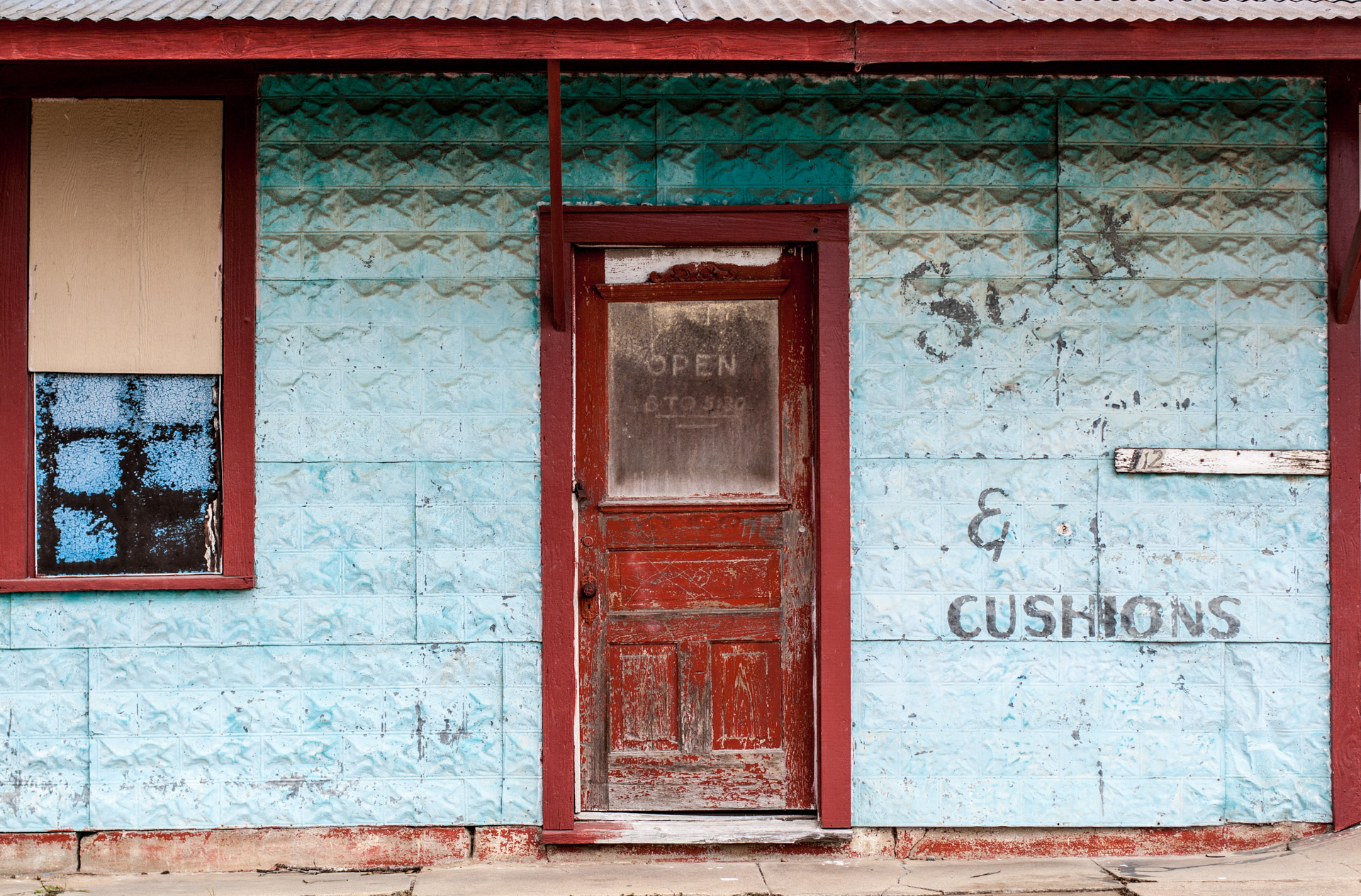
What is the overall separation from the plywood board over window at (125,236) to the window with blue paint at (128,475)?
108mm

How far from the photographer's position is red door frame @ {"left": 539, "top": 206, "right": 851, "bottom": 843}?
418cm

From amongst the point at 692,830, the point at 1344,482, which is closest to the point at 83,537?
the point at 692,830

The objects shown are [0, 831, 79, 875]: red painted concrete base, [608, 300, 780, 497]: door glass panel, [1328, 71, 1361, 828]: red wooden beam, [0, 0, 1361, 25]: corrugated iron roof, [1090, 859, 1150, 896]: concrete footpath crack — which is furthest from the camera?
[608, 300, 780, 497]: door glass panel

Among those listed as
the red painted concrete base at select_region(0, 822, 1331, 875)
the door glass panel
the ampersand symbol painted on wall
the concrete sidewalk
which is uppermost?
the door glass panel

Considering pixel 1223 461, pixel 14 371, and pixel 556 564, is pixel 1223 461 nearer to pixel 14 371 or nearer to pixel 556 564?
pixel 556 564

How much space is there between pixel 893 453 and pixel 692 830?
1784 mm

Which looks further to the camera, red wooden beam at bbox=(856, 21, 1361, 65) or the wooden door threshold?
the wooden door threshold

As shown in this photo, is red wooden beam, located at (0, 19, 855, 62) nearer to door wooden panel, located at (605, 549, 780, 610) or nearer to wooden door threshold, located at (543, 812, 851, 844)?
door wooden panel, located at (605, 549, 780, 610)

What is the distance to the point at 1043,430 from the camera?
4262 mm

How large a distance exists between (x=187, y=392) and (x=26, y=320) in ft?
2.29

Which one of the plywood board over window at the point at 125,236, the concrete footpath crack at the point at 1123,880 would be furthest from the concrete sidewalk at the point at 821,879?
the plywood board over window at the point at 125,236

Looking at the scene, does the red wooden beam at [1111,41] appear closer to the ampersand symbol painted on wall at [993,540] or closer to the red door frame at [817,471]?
the red door frame at [817,471]

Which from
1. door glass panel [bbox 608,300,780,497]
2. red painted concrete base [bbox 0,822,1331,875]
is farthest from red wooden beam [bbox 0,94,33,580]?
door glass panel [bbox 608,300,780,497]

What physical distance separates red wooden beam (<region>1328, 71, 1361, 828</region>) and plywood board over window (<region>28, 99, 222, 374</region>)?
15.4 ft
